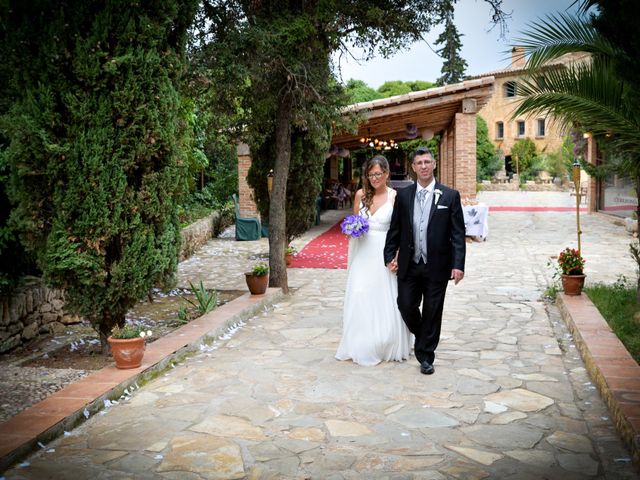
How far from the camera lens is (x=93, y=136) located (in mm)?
5484

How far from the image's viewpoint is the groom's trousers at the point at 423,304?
5402 millimetres

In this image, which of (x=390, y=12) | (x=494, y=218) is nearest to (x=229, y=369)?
(x=390, y=12)

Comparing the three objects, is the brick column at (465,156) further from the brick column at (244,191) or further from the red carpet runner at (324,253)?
the brick column at (244,191)

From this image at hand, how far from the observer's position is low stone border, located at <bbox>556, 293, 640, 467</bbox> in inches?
155

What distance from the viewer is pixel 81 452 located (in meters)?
3.90

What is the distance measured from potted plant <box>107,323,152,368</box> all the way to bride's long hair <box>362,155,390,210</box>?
230 cm

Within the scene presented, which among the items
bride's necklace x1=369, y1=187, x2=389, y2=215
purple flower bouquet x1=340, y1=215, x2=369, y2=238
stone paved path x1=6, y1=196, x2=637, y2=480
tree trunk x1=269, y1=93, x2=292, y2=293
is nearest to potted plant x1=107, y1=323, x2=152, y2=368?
stone paved path x1=6, y1=196, x2=637, y2=480

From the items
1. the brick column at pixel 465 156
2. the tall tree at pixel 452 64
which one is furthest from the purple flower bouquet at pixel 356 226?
the tall tree at pixel 452 64

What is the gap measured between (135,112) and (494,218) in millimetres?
18588

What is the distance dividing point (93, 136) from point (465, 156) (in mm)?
13064

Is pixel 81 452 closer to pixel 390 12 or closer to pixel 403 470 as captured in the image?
pixel 403 470

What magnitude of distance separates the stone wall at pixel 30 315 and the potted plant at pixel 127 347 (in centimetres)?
180

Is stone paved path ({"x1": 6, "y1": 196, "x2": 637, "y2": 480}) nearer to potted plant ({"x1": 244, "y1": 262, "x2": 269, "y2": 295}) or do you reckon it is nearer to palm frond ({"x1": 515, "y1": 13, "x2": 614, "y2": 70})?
potted plant ({"x1": 244, "y1": 262, "x2": 269, "y2": 295})

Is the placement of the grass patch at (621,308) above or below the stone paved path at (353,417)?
above
